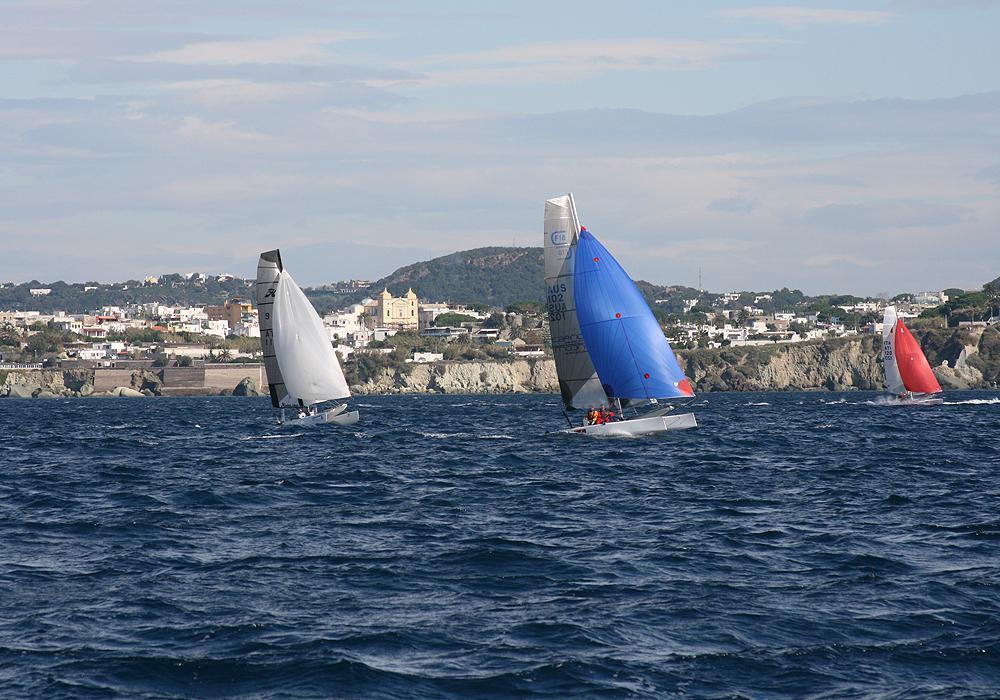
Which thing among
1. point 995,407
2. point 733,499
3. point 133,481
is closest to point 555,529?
point 733,499

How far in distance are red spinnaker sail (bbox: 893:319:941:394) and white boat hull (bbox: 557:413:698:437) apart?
158 ft

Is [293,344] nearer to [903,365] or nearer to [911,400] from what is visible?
[903,365]

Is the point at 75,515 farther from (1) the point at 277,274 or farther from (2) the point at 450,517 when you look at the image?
(1) the point at 277,274

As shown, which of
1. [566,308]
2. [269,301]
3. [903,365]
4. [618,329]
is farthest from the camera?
[903,365]

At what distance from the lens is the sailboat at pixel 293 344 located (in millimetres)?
65500

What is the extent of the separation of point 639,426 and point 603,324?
4.44 meters

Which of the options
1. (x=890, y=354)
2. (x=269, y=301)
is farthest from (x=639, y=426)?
(x=890, y=354)

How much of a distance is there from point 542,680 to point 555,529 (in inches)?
468

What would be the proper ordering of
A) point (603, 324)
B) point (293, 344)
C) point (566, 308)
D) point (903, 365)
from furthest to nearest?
point (903, 365) → point (293, 344) → point (566, 308) → point (603, 324)

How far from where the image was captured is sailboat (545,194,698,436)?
49.3 metres

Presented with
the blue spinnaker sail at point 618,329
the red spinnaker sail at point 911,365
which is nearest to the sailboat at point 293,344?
the blue spinnaker sail at point 618,329

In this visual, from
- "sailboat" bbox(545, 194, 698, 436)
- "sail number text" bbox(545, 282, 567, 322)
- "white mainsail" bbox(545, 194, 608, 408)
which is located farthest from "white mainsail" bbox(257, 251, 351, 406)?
"sailboat" bbox(545, 194, 698, 436)

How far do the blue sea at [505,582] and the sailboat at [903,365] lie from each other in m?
54.6

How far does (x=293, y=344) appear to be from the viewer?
6538 centimetres
